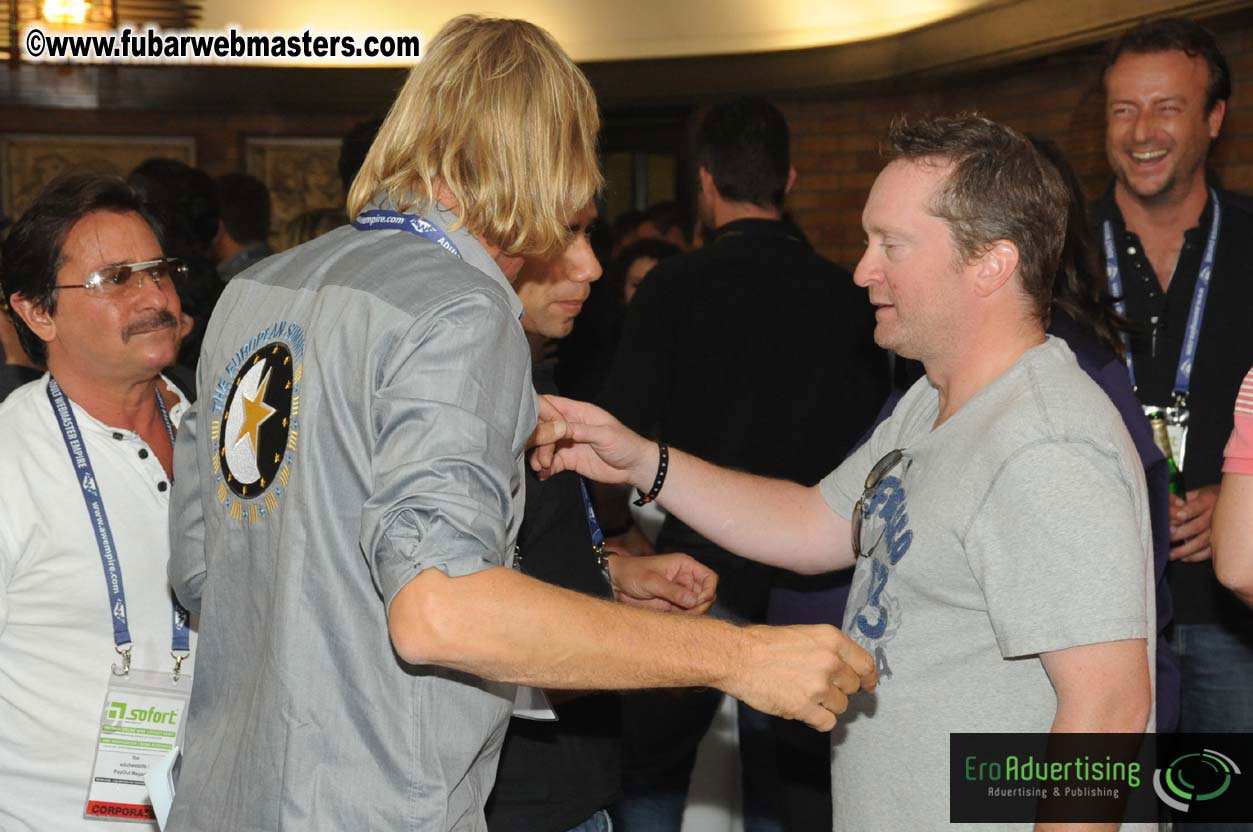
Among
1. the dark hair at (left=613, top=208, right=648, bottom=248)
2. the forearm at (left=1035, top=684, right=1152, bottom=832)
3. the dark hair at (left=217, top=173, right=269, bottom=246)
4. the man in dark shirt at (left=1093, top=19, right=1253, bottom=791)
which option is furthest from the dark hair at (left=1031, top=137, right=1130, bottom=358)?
the dark hair at (left=613, top=208, right=648, bottom=248)

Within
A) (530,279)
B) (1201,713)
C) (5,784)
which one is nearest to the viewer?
(5,784)

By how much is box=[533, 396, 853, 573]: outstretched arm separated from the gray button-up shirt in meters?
0.67

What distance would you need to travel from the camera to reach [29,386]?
2365 millimetres

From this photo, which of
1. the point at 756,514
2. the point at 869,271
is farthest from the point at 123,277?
the point at 869,271

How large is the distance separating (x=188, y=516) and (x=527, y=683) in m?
0.71

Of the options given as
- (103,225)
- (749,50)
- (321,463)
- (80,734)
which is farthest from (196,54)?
(321,463)

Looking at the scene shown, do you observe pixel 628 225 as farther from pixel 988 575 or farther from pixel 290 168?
pixel 988 575

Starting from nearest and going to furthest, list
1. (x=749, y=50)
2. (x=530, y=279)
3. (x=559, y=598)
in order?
(x=559, y=598)
(x=530, y=279)
(x=749, y=50)

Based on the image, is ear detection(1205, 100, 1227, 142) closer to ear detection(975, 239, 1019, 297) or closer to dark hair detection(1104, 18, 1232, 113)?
dark hair detection(1104, 18, 1232, 113)

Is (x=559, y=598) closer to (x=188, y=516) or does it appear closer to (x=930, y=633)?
(x=930, y=633)

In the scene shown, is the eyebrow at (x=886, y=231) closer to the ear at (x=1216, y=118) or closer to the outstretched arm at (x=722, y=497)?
the outstretched arm at (x=722, y=497)

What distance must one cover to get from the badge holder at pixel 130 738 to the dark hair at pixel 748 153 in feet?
7.00

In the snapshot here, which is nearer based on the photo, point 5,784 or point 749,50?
point 5,784

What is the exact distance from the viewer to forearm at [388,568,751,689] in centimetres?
135
